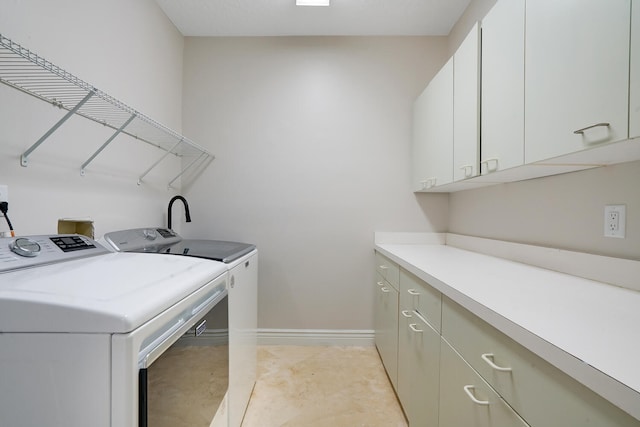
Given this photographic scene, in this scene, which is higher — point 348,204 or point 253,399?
point 348,204

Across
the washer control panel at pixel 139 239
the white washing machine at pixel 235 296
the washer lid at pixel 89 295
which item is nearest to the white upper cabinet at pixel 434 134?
the white washing machine at pixel 235 296

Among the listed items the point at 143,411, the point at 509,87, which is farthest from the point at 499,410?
the point at 509,87

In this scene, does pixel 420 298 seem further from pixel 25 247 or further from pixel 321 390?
pixel 25 247

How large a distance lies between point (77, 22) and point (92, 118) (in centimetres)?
45

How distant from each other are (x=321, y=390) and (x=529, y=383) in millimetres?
1451

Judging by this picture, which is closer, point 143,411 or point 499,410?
point 143,411

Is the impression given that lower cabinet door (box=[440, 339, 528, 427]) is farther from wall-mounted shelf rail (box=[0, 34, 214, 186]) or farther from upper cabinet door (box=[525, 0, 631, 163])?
wall-mounted shelf rail (box=[0, 34, 214, 186])

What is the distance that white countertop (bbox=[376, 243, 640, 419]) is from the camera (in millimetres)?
461

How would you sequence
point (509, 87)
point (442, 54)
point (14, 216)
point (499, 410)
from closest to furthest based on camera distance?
point (499, 410)
point (14, 216)
point (509, 87)
point (442, 54)

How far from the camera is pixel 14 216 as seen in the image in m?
1.04

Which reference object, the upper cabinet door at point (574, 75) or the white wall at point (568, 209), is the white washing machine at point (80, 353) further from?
the white wall at point (568, 209)

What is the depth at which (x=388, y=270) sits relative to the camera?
1.84 meters

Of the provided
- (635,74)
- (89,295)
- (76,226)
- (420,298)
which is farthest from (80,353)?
(635,74)

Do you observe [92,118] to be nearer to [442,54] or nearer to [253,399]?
[253,399]
